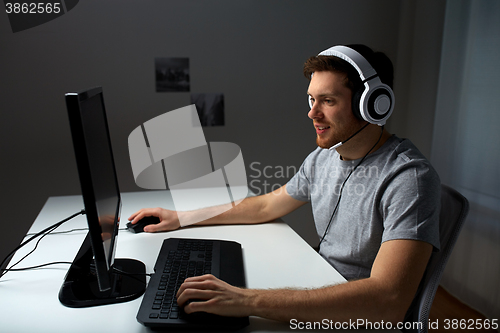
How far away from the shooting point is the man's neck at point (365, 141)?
3.91ft

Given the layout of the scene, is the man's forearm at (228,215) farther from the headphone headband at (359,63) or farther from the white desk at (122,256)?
the headphone headband at (359,63)

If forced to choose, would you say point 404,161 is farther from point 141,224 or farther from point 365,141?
point 141,224

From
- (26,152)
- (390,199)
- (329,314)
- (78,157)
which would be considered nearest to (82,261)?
(78,157)

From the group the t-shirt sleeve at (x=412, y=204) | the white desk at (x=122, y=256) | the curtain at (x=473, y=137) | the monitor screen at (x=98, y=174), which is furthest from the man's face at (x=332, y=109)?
the curtain at (x=473, y=137)

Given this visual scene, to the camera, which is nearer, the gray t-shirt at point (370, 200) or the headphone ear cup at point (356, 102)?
the gray t-shirt at point (370, 200)

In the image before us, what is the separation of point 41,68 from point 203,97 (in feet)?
3.00

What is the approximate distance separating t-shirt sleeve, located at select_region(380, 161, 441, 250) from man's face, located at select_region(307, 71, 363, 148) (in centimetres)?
22

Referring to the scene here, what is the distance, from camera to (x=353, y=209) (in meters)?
1.17

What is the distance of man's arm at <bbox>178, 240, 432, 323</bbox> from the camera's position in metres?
0.80

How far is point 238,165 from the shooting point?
2.67 metres

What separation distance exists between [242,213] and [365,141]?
1.62ft

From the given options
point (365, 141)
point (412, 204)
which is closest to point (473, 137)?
point (365, 141)

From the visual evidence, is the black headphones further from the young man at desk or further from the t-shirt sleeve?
the t-shirt sleeve

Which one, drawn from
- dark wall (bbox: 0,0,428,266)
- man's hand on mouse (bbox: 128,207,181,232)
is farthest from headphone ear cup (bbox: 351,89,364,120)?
dark wall (bbox: 0,0,428,266)
